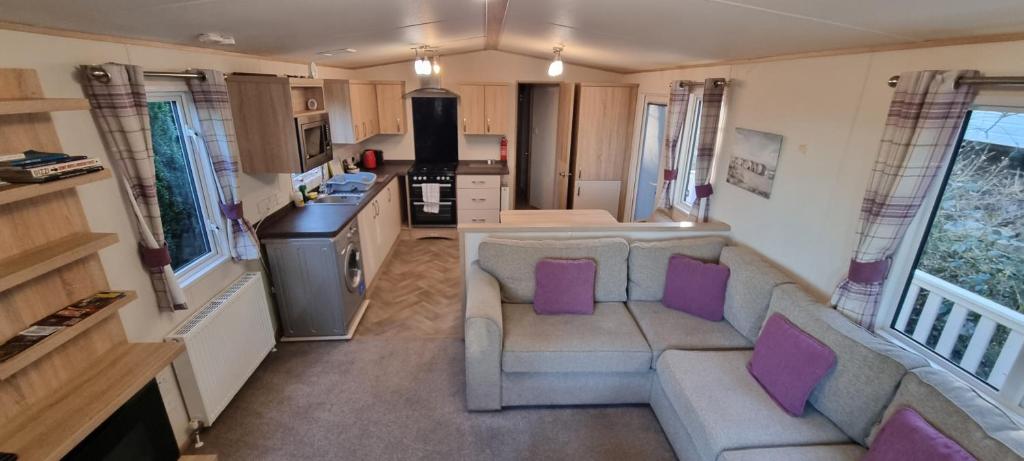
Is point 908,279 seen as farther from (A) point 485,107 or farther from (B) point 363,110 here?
(B) point 363,110

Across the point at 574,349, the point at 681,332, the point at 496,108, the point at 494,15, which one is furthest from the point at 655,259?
the point at 496,108

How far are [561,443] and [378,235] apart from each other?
2.85 metres

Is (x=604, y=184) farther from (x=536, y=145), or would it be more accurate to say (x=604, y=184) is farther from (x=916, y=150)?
(x=916, y=150)

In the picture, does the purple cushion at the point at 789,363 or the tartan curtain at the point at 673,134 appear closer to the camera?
the purple cushion at the point at 789,363

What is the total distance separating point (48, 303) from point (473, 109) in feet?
15.1

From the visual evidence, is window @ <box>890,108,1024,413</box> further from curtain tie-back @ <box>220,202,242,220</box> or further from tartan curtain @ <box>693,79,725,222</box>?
curtain tie-back @ <box>220,202,242,220</box>

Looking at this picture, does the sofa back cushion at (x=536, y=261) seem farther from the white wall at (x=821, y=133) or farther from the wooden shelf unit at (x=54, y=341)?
the wooden shelf unit at (x=54, y=341)

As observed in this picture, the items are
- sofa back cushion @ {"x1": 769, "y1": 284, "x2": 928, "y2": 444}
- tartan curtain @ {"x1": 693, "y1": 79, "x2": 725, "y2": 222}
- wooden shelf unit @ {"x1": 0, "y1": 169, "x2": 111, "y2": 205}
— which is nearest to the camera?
wooden shelf unit @ {"x1": 0, "y1": 169, "x2": 111, "y2": 205}

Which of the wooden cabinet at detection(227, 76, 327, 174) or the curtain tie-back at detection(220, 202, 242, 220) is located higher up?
the wooden cabinet at detection(227, 76, 327, 174)

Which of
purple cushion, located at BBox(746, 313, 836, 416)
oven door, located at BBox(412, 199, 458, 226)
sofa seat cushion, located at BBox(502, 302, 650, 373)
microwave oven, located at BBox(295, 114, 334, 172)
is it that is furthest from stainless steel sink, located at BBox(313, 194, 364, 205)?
purple cushion, located at BBox(746, 313, 836, 416)

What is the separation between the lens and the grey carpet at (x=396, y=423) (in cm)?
230

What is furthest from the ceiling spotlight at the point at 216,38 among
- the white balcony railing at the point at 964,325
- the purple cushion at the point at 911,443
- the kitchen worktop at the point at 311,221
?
the white balcony railing at the point at 964,325

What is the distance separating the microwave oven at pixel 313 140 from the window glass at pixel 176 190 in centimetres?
66

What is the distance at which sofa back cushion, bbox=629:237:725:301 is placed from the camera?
9.54 ft
